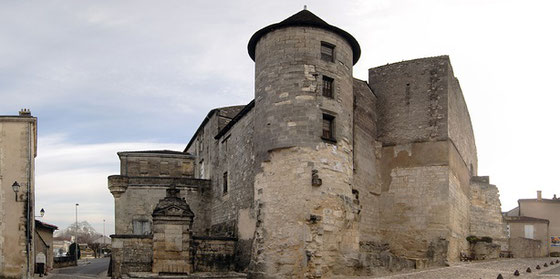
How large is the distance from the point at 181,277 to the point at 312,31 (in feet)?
30.5

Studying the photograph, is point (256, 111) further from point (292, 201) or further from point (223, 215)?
point (223, 215)

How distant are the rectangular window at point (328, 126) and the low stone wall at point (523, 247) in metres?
16.3

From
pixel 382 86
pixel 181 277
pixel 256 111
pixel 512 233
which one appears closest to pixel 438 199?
pixel 382 86

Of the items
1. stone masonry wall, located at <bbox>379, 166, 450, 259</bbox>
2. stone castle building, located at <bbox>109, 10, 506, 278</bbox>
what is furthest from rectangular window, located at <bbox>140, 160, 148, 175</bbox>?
stone masonry wall, located at <bbox>379, 166, 450, 259</bbox>

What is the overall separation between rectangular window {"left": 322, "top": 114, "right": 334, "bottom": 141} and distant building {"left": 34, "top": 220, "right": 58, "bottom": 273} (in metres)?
13.7

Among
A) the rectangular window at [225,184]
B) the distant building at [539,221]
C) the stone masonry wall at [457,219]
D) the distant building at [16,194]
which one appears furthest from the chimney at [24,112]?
the distant building at [539,221]

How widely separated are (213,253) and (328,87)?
7.68 m

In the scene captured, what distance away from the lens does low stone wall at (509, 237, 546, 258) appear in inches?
1140

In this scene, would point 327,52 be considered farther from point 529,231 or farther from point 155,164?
point 529,231

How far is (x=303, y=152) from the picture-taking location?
17.2 m

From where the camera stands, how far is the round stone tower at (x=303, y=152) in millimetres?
16703

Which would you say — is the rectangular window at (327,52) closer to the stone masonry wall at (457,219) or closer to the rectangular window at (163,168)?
the stone masonry wall at (457,219)

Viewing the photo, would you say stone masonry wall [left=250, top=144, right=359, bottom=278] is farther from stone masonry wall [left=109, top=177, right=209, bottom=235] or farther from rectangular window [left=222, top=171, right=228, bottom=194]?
stone masonry wall [left=109, top=177, right=209, bottom=235]

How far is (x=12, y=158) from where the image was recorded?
2011 cm
